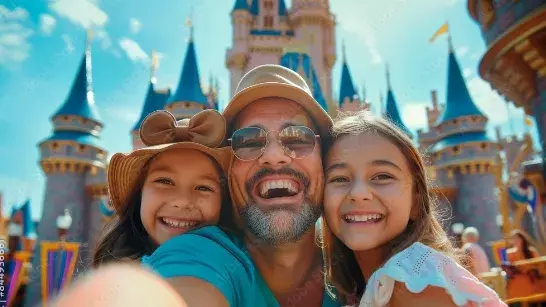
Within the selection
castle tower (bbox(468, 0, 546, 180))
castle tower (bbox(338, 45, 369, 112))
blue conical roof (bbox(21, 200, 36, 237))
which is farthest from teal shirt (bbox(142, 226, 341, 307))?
blue conical roof (bbox(21, 200, 36, 237))

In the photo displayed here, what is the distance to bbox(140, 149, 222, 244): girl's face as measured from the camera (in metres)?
1.77

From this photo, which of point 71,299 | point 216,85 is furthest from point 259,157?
point 216,85

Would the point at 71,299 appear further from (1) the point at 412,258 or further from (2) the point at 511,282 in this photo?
(2) the point at 511,282

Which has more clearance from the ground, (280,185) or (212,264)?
(280,185)

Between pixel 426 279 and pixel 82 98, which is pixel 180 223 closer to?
pixel 426 279

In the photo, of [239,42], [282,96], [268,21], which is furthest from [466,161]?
[282,96]

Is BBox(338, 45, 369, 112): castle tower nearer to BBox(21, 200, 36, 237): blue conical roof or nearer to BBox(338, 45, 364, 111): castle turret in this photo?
BBox(338, 45, 364, 111): castle turret

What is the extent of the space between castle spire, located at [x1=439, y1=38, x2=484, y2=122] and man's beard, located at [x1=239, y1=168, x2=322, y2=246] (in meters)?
18.5

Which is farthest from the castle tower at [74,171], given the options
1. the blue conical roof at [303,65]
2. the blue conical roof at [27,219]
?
the blue conical roof at [303,65]

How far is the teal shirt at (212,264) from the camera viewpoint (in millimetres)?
1276

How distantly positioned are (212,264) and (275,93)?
2.71ft

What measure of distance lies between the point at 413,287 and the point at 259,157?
83 cm

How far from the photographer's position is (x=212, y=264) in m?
1.33

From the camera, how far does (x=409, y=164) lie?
1.68 metres
